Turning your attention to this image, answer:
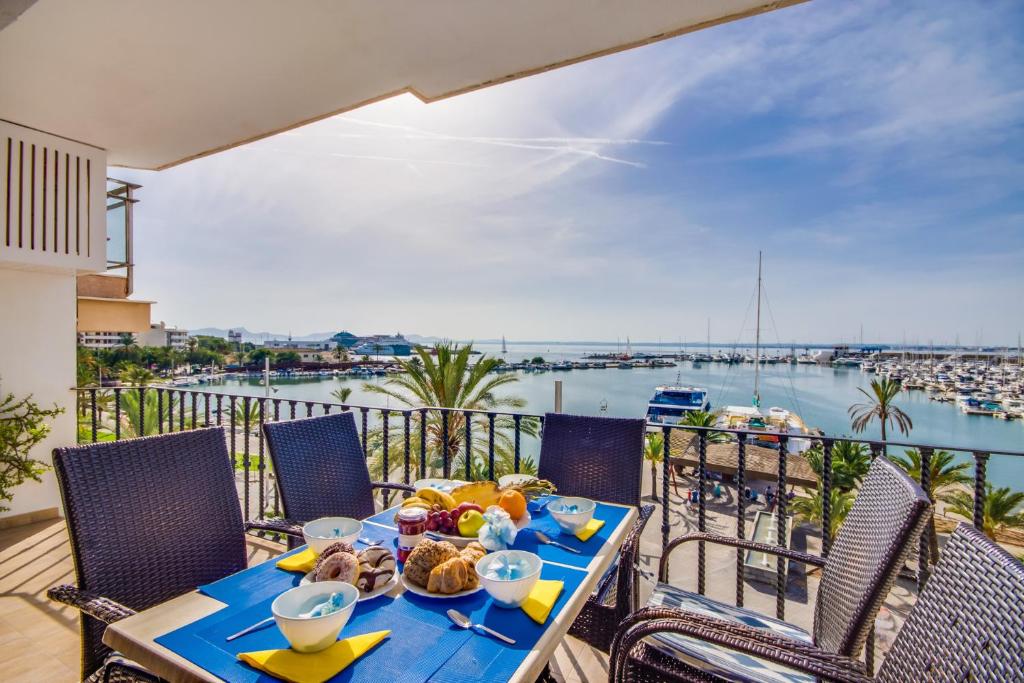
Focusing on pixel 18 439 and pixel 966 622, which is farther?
pixel 18 439

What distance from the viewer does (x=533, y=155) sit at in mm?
10320

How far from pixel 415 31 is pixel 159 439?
1.96m

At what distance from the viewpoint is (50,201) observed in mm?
3443

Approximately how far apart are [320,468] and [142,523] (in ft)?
2.21

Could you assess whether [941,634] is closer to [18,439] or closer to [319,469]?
[319,469]

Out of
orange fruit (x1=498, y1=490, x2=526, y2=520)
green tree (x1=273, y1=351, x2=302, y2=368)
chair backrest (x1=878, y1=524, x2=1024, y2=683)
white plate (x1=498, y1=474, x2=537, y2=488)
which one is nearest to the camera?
chair backrest (x1=878, y1=524, x2=1024, y2=683)

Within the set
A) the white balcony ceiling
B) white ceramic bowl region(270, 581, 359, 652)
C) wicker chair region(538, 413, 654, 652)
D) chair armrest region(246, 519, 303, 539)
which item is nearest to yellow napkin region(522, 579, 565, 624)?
white ceramic bowl region(270, 581, 359, 652)

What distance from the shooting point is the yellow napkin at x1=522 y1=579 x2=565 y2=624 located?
A: 1009mm

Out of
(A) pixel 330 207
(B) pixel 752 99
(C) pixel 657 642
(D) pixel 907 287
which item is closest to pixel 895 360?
(D) pixel 907 287

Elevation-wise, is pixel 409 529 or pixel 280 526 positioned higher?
pixel 409 529

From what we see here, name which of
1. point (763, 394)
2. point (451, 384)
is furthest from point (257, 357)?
point (763, 394)

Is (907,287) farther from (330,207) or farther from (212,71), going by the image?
(212,71)

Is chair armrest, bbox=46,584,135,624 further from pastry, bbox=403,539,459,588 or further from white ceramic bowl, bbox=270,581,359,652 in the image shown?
pastry, bbox=403,539,459,588

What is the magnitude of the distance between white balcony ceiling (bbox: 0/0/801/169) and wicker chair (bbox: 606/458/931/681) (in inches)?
76.9
